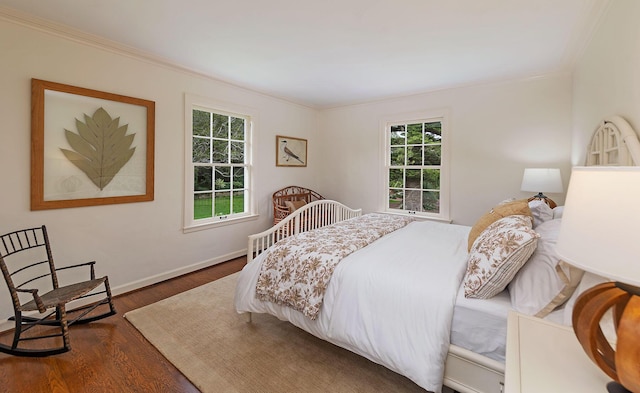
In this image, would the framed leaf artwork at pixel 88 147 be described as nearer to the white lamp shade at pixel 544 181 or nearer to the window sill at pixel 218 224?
the window sill at pixel 218 224

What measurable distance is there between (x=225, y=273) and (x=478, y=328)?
9.26 feet

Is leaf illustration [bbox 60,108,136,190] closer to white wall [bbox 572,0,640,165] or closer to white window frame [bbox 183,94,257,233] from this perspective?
white window frame [bbox 183,94,257,233]

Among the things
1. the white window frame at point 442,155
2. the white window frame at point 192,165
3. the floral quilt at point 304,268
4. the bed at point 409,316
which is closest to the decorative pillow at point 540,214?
the bed at point 409,316

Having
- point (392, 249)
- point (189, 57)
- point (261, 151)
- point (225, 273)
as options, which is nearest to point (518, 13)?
point (392, 249)

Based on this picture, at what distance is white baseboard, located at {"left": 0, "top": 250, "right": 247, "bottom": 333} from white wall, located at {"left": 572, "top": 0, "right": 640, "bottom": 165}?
3.91 m

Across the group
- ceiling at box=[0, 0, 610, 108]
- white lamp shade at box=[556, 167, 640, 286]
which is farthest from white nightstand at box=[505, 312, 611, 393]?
ceiling at box=[0, 0, 610, 108]

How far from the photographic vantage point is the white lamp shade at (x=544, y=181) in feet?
9.34

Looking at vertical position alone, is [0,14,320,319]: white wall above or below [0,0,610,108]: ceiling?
below

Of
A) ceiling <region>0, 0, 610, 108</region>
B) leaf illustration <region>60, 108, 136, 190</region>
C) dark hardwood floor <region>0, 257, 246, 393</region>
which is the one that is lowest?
dark hardwood floor <region>0, 257, 246, 393</region>

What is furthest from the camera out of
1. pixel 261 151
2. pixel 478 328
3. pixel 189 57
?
pixel 261 151

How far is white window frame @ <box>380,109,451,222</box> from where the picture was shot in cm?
385

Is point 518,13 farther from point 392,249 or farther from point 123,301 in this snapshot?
point 123,301

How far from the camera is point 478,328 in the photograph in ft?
4.48

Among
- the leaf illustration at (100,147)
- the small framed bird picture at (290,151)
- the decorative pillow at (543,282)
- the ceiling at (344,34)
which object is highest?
the ceiling at (344,34)
